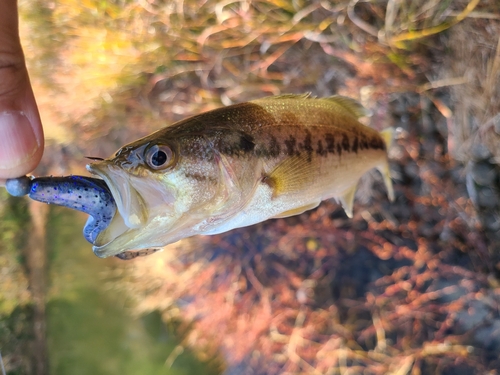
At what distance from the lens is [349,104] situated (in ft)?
2.92

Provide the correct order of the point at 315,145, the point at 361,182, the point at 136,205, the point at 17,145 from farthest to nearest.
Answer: the point at 361,182, the point at 17,145, the point at 315,145, the point at 136,205

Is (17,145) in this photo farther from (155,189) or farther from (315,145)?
(315,145)

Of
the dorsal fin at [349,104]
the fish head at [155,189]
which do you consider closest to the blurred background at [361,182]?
the dorsal fin at [349,104]

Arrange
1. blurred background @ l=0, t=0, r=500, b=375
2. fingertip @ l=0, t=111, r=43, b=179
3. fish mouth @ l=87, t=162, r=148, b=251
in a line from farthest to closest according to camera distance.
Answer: blurred background @ l=0, t=0, r=500, b=375 → fingertip @ l=0, t=111, r=43, b=179 → fish mouth @ l=87, t=162, r=148, b=251

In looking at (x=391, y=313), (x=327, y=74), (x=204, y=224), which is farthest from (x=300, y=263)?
(x=204, y=224)

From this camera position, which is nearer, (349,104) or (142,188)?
(142,188)

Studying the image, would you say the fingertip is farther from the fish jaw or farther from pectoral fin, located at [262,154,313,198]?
pectoral fin, located at [262,154,313,198]

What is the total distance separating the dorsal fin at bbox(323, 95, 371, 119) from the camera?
0.87 metres

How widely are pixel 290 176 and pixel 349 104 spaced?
12.8 inches

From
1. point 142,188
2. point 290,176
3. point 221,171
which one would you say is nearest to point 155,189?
point 142,188

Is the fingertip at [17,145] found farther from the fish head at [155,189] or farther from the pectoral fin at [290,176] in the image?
the pectoral fin at [290,176]

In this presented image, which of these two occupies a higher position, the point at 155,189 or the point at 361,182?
the point at 155,189

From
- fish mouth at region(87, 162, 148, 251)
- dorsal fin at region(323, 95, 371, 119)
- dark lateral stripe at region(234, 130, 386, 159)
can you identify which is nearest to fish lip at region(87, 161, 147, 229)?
fish mouth at region(87, 162, 148, 251)

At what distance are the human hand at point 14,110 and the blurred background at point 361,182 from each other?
1.19 m
